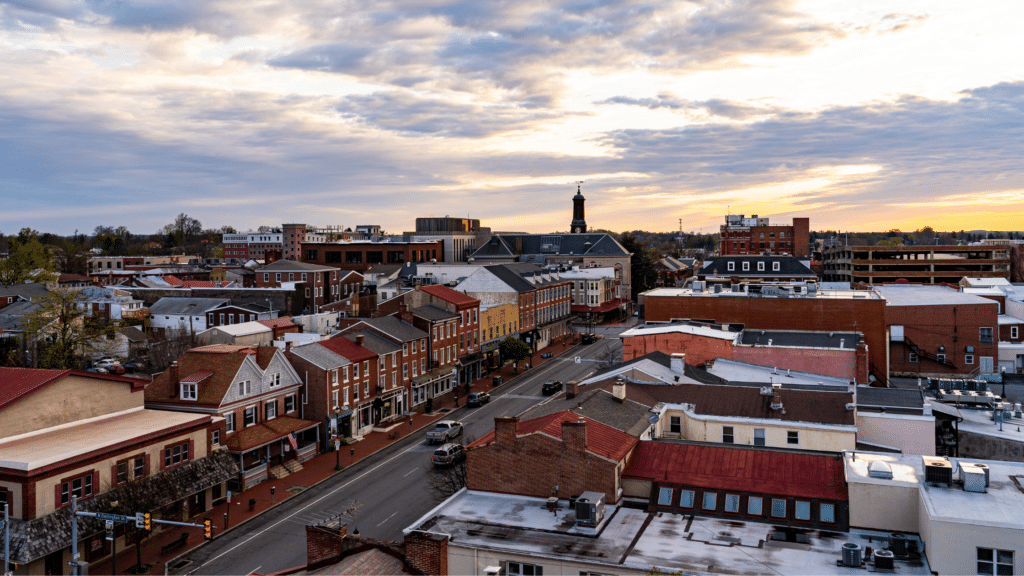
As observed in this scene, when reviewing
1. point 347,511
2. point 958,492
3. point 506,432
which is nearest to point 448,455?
point 347,511

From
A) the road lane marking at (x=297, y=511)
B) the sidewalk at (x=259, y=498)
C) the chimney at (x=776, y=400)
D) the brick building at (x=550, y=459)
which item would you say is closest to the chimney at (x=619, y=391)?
the brick building at (x=550, y=459)

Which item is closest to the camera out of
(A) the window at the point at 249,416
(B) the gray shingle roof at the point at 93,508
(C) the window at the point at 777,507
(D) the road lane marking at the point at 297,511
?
(C) the window at the point at 777,507

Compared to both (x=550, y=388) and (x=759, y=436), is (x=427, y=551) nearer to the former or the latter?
(x=759, y=436)

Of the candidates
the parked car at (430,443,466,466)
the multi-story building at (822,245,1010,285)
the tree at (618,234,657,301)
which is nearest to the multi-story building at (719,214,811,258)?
the tree at (618,234,657,301)

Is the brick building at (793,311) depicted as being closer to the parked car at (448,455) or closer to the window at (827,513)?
the parked car at (448,455)

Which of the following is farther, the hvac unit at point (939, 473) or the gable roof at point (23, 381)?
the gable roof at point (23, 381)
